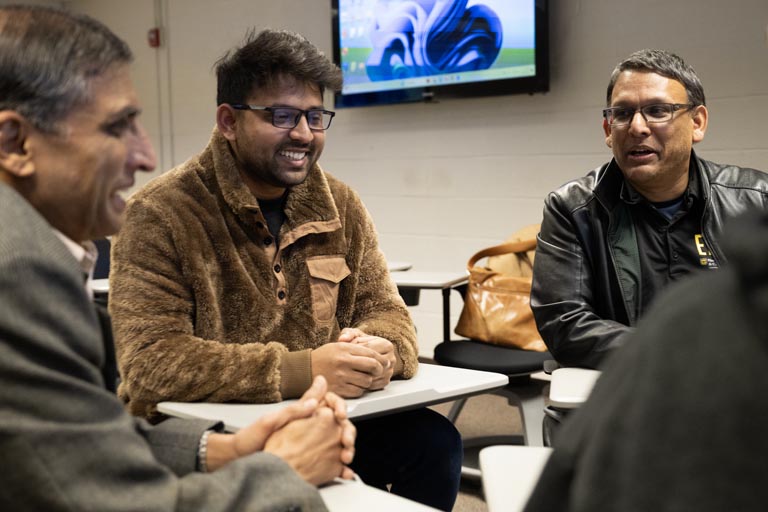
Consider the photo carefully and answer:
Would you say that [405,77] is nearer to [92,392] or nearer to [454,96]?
[454,96]

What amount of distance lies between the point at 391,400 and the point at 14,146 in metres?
0.89

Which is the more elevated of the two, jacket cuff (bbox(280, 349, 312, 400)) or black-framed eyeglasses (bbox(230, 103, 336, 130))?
black-framed eyeglasses (bbox(230, 103, 336, 130))

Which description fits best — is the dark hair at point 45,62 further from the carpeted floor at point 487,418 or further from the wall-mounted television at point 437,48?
the wall-mounted television at point 437,48

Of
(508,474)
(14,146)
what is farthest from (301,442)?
(14,146)

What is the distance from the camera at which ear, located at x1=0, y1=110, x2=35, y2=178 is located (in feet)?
2.96

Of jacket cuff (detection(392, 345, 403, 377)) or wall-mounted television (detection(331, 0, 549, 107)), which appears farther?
wall-mounted television (detection(331, 0, 549, 107))

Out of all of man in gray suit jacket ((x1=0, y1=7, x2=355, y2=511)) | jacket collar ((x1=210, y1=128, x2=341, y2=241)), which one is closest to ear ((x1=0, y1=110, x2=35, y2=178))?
man in gray suit jacket ((x1=0, y1=7, x2=355, y2=511))

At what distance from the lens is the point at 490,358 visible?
2.79 m

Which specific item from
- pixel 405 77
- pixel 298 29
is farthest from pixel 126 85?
pixel 298 29

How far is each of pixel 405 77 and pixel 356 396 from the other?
297 centimetres

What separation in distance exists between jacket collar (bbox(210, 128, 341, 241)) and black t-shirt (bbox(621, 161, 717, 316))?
0.80m

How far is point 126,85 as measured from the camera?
1.01 meters

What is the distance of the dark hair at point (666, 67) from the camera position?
2.03 m

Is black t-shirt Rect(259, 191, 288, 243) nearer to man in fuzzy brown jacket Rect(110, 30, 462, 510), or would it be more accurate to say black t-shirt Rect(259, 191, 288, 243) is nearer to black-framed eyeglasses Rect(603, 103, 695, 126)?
man in fuzzy brown jacket Rect(110, 30, 462, 510)
